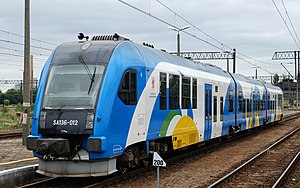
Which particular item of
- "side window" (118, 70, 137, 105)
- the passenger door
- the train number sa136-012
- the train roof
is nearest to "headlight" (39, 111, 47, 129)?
the train number sa136-012

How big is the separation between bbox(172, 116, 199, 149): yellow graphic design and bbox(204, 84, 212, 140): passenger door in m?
1.16

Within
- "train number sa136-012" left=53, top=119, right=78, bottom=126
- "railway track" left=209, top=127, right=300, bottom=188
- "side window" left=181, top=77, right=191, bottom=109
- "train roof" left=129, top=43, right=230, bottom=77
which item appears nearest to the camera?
"train number sa136-012" left=53, top=119, right=78, bottom=126

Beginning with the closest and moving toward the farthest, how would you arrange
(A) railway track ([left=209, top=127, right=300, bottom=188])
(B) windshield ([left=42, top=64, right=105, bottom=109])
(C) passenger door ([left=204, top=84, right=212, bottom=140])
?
(B) windshield ([left=42, top=64, right=105, bottom=109]) < (A) railway track ([left=209, top=127, right=300, bottom=188]) < (C) passenger door ([left=204, top=84, right=212, bottom=140])

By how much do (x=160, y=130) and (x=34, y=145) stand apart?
376 centimetres

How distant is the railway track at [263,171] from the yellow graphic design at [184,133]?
77.1 inches

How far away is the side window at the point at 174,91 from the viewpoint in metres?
13.6

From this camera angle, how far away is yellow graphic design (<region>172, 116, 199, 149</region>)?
14.1m

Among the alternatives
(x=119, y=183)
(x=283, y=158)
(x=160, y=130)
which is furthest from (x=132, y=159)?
(x=283, y=158)

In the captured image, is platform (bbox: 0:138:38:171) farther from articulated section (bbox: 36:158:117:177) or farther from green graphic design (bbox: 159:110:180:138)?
green graphic design (bbox: 159:110:180:138)

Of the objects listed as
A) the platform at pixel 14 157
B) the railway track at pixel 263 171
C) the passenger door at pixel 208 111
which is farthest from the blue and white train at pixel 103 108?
the passenger door at pixel 208 111

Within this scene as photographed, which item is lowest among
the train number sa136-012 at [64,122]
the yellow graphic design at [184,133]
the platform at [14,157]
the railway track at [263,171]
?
the railway track at [263,171]

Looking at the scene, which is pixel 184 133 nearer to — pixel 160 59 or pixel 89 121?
pixel 160 59

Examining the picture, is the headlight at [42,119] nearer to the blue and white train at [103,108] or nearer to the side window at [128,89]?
the blue and white train at [103,108]

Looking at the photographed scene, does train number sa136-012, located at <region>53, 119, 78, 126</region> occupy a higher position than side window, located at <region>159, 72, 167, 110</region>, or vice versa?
side window, located at <region>159, 72, 167, 110</region>
